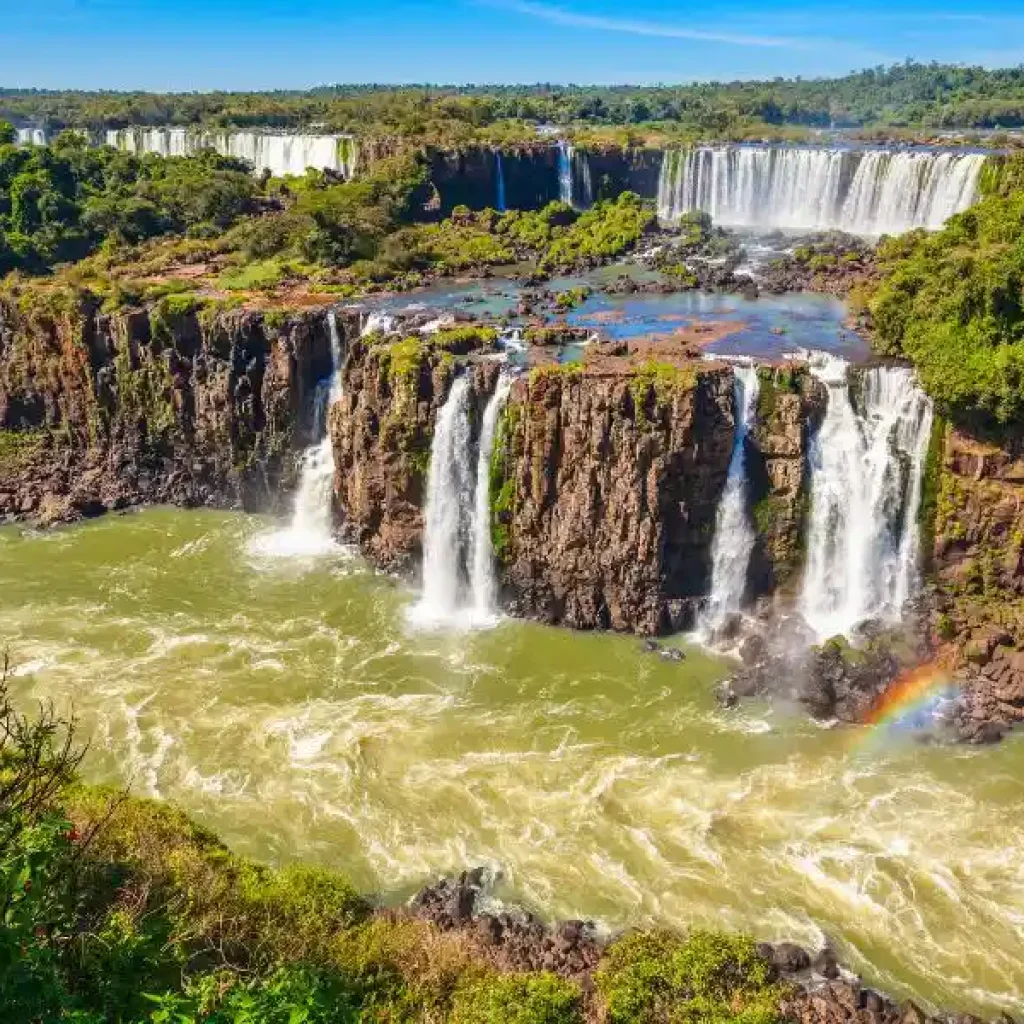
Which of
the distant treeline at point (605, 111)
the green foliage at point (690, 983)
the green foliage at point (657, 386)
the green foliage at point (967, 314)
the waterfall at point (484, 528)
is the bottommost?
the green foliage at point (690, 983)

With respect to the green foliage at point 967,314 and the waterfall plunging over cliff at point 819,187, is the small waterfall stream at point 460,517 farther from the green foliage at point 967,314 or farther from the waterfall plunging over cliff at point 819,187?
the waterfall plunging over cliff at point 819,187

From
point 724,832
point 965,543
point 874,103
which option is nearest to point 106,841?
point 724,832

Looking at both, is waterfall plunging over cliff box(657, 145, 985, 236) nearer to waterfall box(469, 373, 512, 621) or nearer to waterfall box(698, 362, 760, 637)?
waterfall box(698, 362, 760, 637)

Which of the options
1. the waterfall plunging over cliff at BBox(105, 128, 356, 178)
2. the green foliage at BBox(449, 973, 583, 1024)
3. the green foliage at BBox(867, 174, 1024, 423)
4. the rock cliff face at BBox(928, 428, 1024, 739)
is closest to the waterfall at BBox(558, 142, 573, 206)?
the waterfall plunging over cliff at BBox(105, 128, 356, 178)

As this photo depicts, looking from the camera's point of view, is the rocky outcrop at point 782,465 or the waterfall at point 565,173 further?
the waterfall at point 565,173

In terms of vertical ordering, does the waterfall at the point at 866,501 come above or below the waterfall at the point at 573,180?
below

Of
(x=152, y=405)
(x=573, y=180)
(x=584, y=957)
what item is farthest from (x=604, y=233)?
(x=584, y=957)

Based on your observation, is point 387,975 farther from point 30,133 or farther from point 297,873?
point 30,133

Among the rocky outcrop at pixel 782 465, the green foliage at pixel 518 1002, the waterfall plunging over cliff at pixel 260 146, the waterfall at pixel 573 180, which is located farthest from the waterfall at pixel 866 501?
the waterfall plunging over cliff at pixel 260 146
